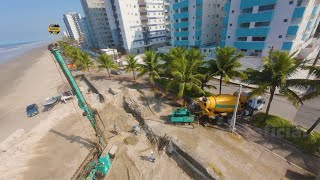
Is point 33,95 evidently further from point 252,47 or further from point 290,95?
point 252,47

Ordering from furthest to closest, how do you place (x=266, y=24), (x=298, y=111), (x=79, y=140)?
(x=266, y=24), (x=79, y=140), (x=298, y=111)

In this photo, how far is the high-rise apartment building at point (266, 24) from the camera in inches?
1187

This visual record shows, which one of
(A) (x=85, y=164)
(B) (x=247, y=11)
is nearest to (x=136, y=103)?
(A) (x=85, y=164)

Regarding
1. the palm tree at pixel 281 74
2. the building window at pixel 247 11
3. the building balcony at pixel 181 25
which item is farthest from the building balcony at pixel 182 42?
the palm tree at pixel 281 74

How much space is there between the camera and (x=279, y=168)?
13.7m

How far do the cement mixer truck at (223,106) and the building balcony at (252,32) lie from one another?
21.6m

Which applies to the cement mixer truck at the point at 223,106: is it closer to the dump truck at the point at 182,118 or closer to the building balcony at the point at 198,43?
the dump truck at the point at 182,118

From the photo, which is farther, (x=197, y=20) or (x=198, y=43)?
(x=198, y=43)

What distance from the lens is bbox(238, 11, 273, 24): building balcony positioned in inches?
1269

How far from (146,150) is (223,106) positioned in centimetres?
1094

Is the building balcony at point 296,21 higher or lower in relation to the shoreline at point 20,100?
higher

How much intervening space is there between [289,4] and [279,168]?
31580mm

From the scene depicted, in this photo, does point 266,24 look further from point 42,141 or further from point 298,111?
point 42,141

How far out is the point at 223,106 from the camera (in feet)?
63.7
